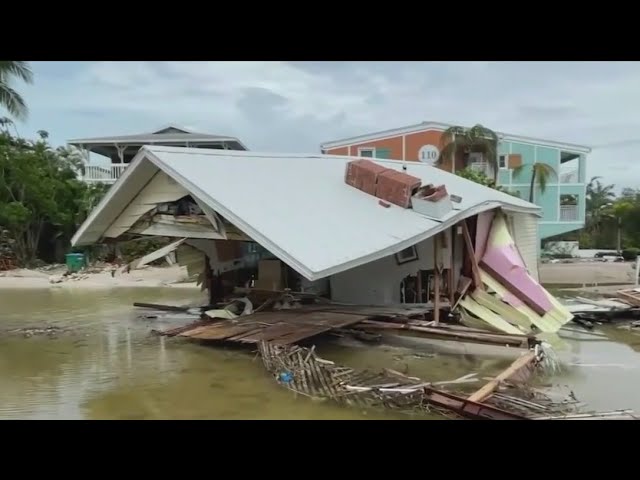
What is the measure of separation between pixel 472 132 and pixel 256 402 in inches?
857

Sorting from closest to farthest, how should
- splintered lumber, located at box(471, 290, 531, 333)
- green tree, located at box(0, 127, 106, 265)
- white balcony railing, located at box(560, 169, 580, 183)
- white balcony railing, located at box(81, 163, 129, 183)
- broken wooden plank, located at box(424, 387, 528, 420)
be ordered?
broken wooden plank, located at box(424, 387, 528, 420) < splintered lumber, located at box(471, 290, 531, 333) < green tree, located at box(0, 127, 106, 265) < white balcony railing, located at box(560, 169, 580, 183) < white balcony railing, located at box(81, 163, 129, 183)

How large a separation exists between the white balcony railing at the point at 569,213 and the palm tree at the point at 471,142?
423 cm

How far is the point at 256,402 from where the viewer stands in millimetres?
6605

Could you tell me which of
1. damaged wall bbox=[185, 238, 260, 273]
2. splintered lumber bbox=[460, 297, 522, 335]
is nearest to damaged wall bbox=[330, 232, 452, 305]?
splintered lumber bbox=[460, 297, 522, 335]

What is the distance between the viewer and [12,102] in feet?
65.8

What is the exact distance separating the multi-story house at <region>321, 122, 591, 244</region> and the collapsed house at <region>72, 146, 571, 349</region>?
1464cm

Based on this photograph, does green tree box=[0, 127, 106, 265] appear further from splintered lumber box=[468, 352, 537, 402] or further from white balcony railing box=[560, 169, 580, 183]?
white balcony railing box=[560, 169, 580, 183]

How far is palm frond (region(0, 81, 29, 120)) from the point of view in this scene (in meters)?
19.7

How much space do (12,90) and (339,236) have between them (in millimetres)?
16602

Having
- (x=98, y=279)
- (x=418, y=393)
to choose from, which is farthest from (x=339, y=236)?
(x=98, y=279)

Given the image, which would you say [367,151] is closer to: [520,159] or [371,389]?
[520,159]

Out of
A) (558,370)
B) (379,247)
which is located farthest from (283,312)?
(558,370)

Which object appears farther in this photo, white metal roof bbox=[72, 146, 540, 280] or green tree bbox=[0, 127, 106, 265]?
green tree bbox=[0, 127, 106, 265]
